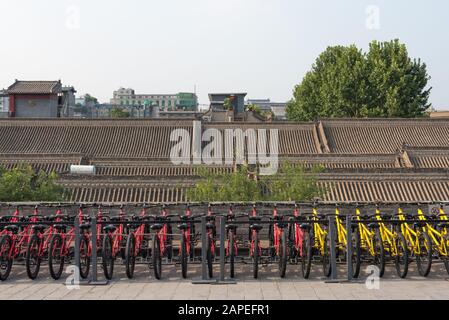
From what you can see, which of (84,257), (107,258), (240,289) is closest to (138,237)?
(107,258)

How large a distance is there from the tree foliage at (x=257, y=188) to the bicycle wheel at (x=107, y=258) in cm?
821

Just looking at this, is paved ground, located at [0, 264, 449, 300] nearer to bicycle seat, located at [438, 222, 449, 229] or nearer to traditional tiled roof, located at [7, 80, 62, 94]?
bicycle seat, located at [438, 222, 449, 229]

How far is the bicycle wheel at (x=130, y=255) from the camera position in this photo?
24.8ft

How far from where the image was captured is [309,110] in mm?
41500

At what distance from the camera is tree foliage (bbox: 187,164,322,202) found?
1603cm

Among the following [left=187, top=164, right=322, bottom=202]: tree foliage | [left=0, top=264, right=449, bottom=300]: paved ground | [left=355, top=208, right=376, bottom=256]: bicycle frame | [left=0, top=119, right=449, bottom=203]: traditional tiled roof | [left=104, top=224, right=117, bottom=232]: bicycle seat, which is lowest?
[left=0, top=264, right=449, bottom=300]: paved ground

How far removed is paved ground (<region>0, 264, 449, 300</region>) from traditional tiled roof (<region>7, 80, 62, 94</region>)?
115ft

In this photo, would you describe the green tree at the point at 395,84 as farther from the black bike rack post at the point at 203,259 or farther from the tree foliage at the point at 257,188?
the black bike rack post at the point at 203,259

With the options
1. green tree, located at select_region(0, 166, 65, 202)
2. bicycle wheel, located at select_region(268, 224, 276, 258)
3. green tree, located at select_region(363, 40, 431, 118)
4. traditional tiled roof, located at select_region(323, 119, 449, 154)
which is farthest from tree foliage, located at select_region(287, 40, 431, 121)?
bicycle wheel, located at select_region(268, 224, 276, 258)

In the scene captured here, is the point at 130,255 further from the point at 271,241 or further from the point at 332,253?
the point at 332,253

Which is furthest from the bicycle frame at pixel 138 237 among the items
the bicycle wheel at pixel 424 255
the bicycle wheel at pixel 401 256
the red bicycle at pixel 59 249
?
the bicycle wheel at pixel 424 255

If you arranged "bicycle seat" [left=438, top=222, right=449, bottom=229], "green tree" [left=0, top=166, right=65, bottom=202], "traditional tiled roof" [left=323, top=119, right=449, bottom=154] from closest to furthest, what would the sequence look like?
"bicycle seat" [left=438, top=222, right=449, bottom=229]
"green tree" [left=0, top=166, right=65, bottom=202]
"traditional tiled roof" [left=323, top=119, right=449, bottom=154]
